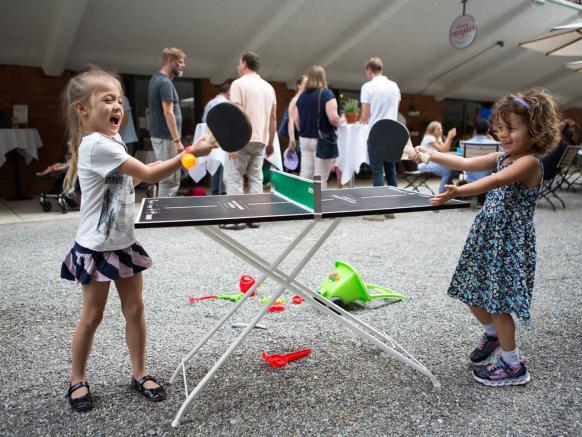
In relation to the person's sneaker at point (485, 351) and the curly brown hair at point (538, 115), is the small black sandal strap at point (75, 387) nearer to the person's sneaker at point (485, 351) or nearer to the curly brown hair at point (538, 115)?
the person's sneaker at point (485, 351)

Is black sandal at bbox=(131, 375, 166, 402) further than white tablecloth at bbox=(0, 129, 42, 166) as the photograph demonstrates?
No

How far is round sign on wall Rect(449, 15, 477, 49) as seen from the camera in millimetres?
9633

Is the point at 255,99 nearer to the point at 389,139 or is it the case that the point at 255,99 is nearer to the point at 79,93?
the point at 389,139

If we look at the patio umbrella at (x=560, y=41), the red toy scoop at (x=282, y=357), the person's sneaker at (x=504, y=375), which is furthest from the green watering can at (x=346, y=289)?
the patio umbrella at (x=560, y=41)

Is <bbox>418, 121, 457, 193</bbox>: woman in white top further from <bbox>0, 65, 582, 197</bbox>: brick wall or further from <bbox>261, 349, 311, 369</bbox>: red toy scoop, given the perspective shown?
<bbox>0, 65, 582, 197</bbox>: brick wall

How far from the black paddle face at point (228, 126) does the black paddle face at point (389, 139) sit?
2.35 feet

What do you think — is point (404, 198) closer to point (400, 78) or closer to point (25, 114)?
point (25, 114)

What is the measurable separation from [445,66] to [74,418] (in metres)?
12.7

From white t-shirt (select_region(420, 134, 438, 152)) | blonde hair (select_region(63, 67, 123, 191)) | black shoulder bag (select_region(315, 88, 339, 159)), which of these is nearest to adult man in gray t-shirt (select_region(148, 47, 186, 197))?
black shoulder bag (select_region(315, 88, 339, 159))

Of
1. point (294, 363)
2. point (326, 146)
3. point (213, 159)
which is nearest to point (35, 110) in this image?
point (213, 159)

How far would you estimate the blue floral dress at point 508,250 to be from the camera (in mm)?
2238

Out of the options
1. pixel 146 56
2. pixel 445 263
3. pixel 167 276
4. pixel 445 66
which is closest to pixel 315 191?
pixel 167 276

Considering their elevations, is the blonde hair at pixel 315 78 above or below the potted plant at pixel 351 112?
above

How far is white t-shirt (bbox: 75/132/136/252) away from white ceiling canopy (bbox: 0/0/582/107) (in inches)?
252
